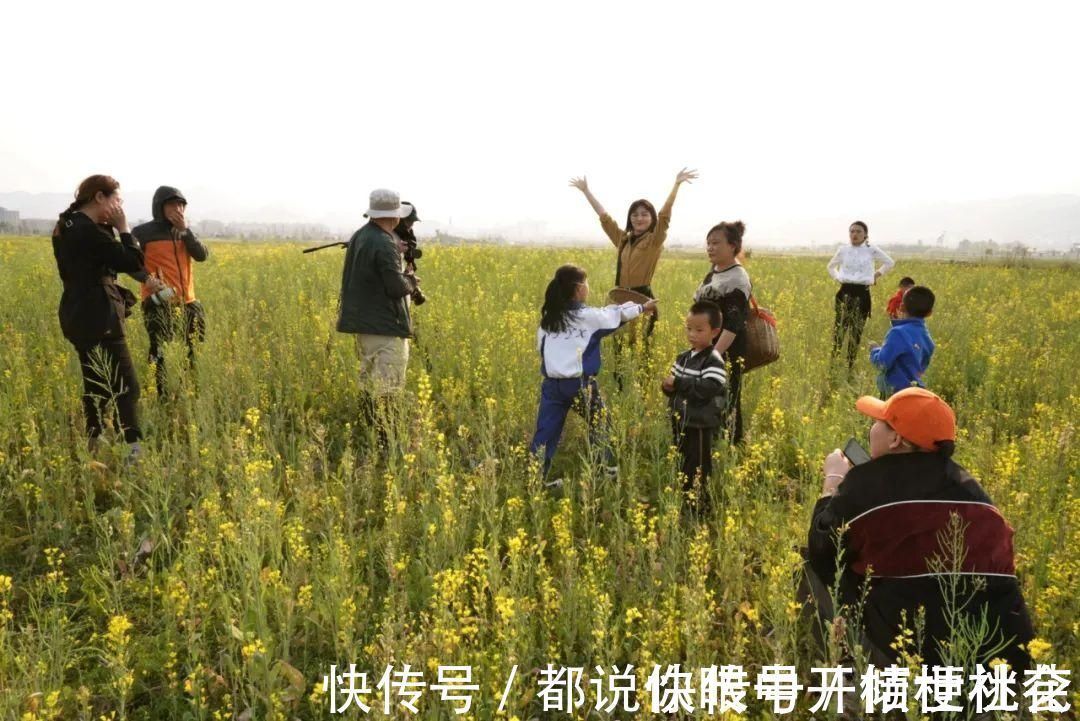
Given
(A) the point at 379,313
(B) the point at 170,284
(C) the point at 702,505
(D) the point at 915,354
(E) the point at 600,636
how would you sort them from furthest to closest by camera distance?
(B) the point at 170,284 < (D) the point at 915,354 < (A) the point at 379,313 < (C) the point at 702,505 < (E) the point at 600,636

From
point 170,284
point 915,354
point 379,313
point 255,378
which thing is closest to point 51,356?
point 170,284

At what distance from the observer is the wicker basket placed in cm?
438

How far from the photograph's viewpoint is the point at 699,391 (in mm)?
3582

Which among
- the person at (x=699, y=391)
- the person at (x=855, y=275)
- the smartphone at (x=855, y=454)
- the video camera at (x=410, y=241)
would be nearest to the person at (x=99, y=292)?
the video camera at (x=410, y=241)

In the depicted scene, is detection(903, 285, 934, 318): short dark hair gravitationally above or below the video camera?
below

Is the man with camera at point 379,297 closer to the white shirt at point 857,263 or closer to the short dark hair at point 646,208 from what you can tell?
the short dark hair at point 646,208

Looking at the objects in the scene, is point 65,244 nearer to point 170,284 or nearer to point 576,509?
point 170,284

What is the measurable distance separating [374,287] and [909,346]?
12.7ft

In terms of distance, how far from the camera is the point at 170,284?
5.05 meters

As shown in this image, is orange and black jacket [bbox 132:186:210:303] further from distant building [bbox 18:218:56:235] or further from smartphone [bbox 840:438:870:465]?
distant building [bbox 18:218:56:235]

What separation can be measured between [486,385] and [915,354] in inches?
130

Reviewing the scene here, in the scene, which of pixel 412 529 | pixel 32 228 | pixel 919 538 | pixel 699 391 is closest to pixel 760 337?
pixel 699 391

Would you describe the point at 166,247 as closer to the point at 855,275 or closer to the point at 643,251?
the point at 643,251

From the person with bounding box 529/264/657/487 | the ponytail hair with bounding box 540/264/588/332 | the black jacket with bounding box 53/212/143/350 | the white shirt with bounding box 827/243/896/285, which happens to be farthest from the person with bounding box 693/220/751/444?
the black jacket with bounding box 53/212/143/350
